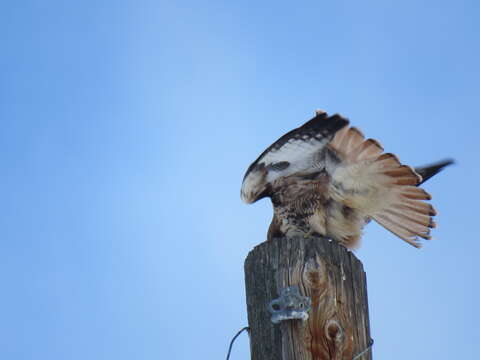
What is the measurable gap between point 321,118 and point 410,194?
0.94 meters

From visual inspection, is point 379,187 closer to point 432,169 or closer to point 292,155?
point 432,169

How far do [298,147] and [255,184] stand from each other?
383mm

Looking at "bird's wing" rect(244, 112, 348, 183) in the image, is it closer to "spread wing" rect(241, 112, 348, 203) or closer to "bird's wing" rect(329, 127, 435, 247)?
"spread wing" rect(241, 112, 348, 203)

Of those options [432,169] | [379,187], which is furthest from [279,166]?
[432,169]

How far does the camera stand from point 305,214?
388 cm

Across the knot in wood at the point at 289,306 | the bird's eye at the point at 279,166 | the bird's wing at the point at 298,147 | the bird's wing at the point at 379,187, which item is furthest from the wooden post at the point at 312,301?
the bird's wing at the point at 379,187

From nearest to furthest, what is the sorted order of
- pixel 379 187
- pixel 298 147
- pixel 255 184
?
pixel 298 147 → pixel 255 184 → pixel 379 187

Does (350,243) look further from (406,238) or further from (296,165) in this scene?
(296,165)

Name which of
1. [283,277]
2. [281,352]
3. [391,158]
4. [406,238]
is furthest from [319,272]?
[406,238]

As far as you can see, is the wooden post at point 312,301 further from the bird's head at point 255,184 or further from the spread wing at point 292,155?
the bird's head at point 255,184

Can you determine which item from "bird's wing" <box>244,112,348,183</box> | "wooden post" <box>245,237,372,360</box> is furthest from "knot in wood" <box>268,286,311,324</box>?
"bird's wing" <box>244,112,348,183</box>

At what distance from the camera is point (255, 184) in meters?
3.67

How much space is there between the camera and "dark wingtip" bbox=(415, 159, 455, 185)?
3.95 m

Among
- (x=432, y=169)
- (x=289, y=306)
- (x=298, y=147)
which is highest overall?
(x=432, y=169)
